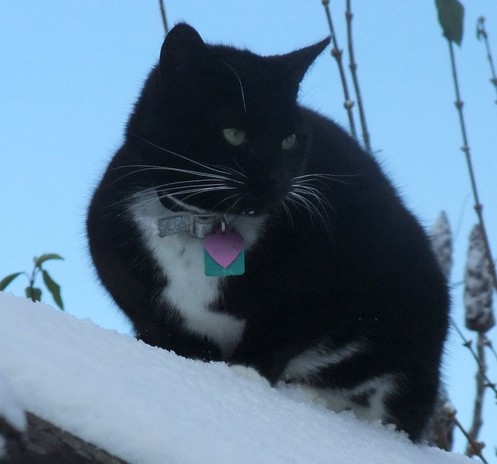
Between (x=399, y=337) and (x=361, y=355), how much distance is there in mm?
114

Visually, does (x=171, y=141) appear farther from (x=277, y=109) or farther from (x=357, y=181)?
(x=357, y=181)

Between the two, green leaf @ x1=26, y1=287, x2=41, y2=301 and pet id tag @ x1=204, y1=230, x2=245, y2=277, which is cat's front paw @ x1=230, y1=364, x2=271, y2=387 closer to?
pet id tag @ x1=204, y1=230, x2=245, y2=277

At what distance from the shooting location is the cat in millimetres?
2443

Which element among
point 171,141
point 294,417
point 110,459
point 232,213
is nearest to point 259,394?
point 294,417

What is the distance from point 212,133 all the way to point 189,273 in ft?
1.19

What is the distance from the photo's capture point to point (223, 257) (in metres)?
2.40

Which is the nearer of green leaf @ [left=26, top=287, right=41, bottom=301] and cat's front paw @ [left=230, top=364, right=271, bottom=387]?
cat's front paw @ [left=230, top=364, right=271, bottom=387]

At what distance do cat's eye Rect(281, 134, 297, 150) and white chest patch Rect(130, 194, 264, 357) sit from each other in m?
0.21

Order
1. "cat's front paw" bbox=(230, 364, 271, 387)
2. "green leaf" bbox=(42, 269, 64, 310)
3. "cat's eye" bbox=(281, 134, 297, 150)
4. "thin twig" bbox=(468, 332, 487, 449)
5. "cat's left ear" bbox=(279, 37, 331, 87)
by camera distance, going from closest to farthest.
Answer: "cat's front paw" bbox=(230, 364, 271, 387) → "cat's eye" bbox=(281, 134, 297, 150) → "cat's left ear" bbox=(279, 37, 331, 87) → "green leaf" bbox=(42, 269, 64, 310) → "thin twig" bbox=(468, 332, 487, 449)

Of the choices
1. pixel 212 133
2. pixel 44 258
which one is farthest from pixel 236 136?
pixel 44 258

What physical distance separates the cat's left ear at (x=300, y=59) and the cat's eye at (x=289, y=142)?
0.18m

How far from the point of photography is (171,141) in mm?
2447

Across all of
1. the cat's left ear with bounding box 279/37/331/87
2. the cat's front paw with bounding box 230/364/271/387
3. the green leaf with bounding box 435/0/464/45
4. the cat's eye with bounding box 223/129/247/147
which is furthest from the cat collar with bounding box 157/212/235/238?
the green leaf with bounding box 435/0/464/45

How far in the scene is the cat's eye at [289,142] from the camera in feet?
8.36
